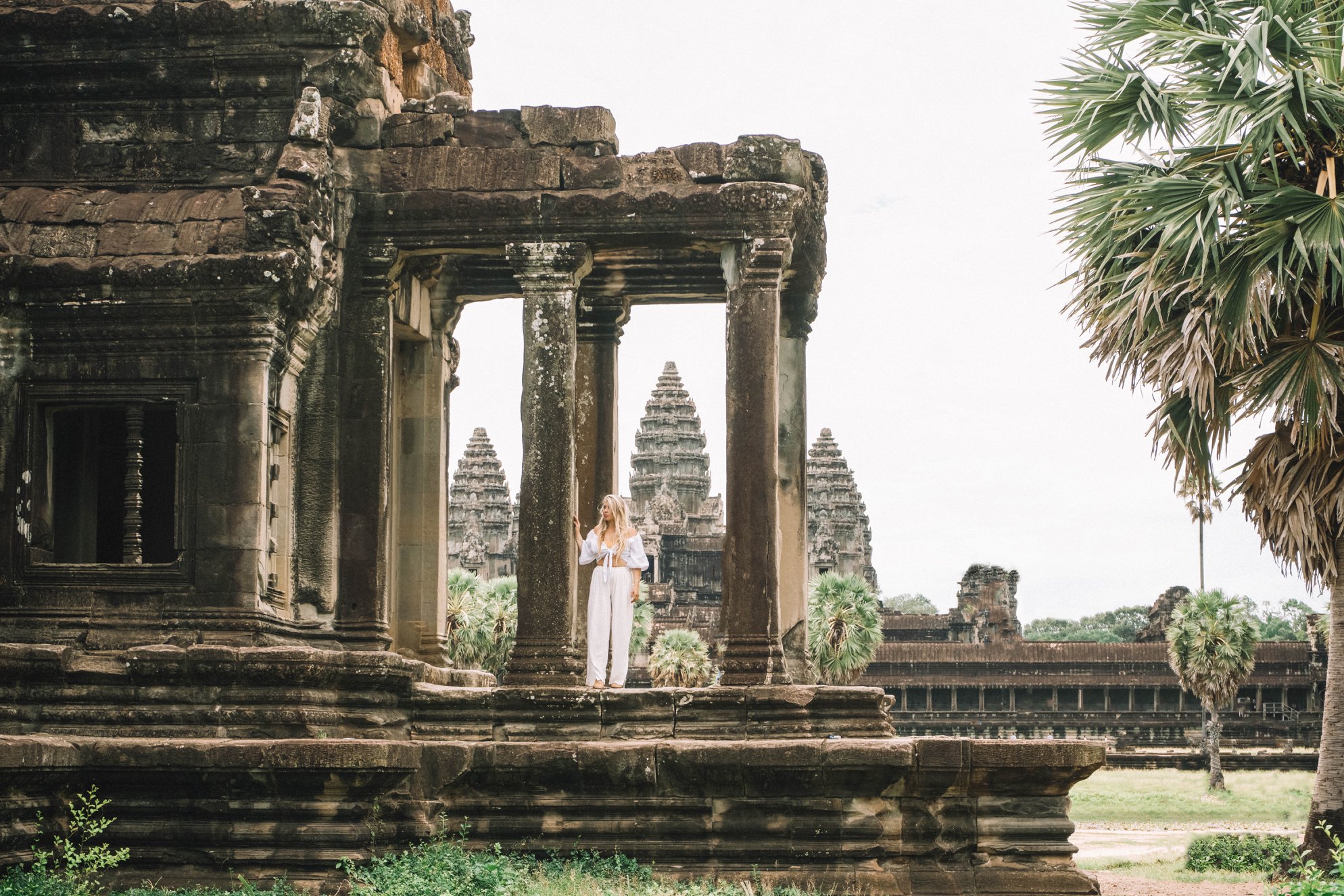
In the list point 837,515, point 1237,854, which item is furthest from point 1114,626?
point 1237,854

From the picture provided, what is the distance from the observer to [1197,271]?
13555 mm

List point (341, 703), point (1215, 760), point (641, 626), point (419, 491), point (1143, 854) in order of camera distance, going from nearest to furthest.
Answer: point (341, 703)
point (419, 491)
point (1143, 854)
point (1215, 760)
point (641, 626)

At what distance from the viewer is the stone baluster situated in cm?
1164

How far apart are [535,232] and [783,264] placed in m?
1.92

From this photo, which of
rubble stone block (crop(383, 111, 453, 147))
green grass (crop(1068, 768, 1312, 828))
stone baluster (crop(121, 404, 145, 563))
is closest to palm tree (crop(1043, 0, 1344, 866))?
rubble stone block (crop(383, 111, 453, 147))

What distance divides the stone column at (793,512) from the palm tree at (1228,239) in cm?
304

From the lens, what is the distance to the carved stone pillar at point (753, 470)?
1202 cm

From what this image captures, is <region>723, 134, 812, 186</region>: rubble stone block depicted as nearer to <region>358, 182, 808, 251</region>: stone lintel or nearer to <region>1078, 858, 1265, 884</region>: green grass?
<region>358, 182, 808, 251</region>: stone lintel

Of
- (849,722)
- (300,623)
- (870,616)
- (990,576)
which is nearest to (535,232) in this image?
(300,623)

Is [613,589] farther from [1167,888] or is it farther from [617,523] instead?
[1167,888]

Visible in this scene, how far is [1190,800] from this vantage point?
38531 millimetres

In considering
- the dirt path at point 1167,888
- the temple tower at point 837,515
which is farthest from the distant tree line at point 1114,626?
the dirt path at point 1167,888

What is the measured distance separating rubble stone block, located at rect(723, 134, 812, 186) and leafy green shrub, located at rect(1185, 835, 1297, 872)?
513 inches

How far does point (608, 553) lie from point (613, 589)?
273 millimetres
